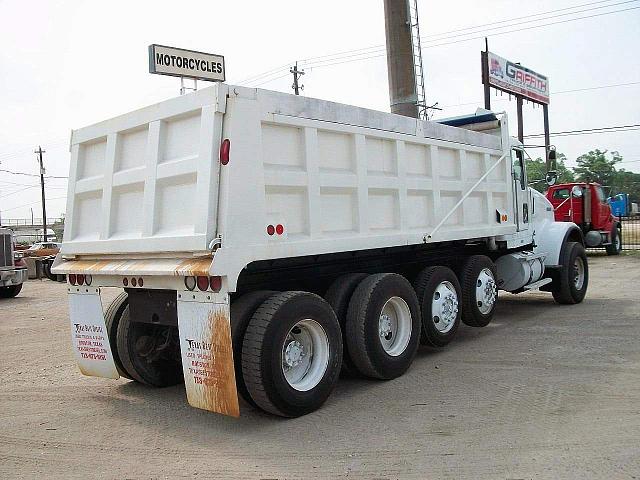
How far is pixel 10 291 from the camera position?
17.0 m

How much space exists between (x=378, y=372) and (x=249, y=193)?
7.57 feet

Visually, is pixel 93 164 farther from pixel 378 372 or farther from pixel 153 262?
pixel 378 372

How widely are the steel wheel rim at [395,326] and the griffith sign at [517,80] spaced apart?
75.1ft

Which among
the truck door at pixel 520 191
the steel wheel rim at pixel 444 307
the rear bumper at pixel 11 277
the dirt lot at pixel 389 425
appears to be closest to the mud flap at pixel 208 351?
the dirt lot at pixel 389 425

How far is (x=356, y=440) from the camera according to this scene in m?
4.49

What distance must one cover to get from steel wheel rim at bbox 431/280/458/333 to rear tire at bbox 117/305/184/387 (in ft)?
9.52

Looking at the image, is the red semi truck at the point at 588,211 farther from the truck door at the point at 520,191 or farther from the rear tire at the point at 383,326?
the rear tire at the point at 383,326

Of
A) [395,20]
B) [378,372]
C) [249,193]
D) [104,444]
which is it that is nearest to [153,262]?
[249,193]

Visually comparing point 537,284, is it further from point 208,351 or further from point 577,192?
point 577,192

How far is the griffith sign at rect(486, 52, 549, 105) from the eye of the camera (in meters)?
28.4

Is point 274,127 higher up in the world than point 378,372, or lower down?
higher up

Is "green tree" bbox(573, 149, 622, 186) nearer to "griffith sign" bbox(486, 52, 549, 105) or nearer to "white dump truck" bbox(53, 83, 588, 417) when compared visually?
"griffith sign" bbox(486, 52, 549, 105)

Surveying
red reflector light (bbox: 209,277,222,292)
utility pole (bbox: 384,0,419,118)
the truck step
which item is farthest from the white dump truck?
utility pole (bbox: 384,0,419,118)

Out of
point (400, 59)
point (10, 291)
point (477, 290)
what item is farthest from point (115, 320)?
point (10, 291)
